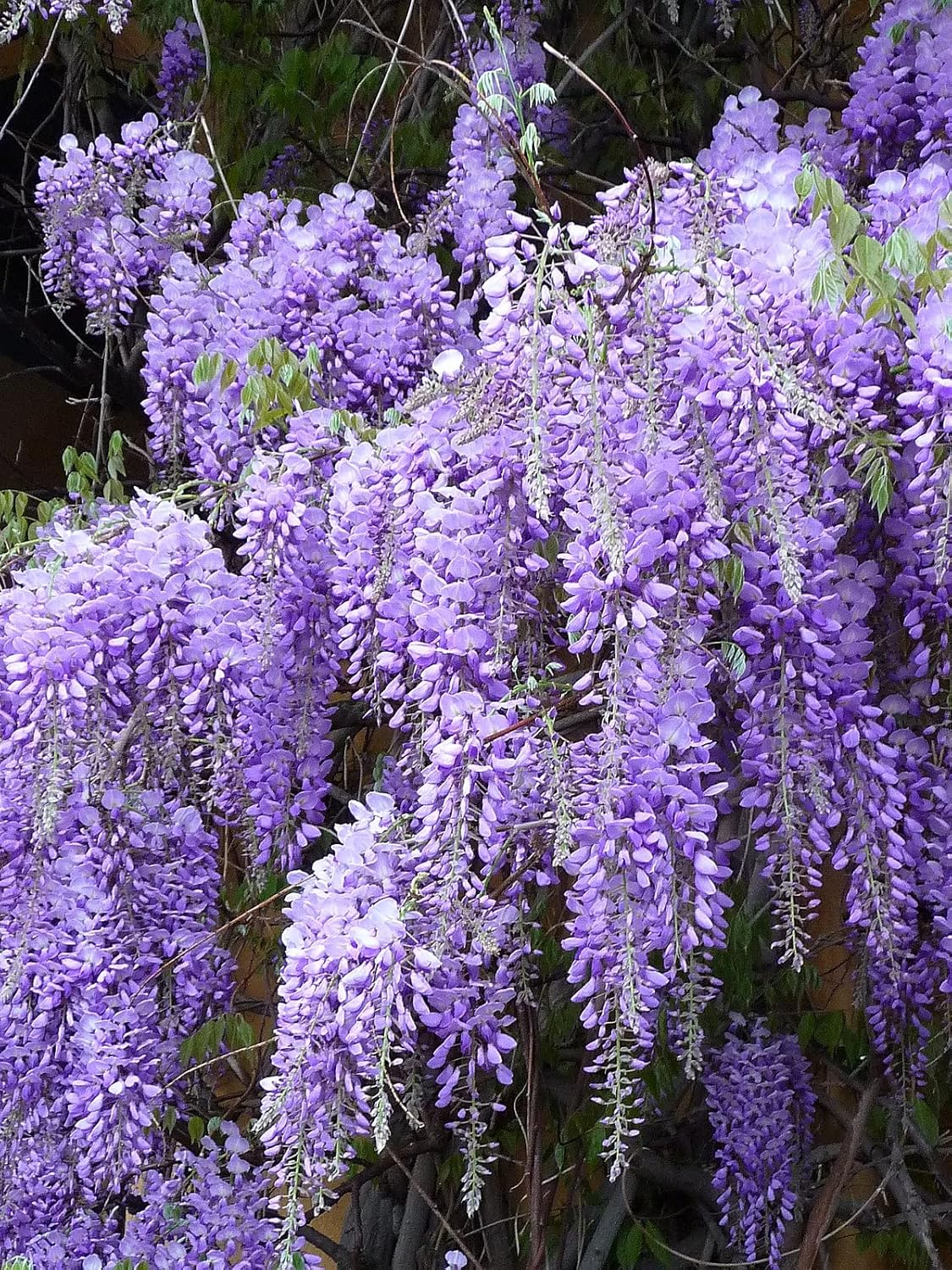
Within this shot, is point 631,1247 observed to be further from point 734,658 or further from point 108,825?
point 734,658

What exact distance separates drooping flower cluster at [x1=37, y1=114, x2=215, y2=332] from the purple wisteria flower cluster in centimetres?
54

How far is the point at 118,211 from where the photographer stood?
8.46ft

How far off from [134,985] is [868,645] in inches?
43.2

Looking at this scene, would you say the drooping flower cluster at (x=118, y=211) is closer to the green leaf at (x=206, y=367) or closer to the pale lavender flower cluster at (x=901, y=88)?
the green leaf at (x=206, y=367)

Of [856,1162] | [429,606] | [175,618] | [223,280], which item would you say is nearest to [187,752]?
[175,618]

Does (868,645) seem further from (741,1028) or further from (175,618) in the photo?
(741,1028)

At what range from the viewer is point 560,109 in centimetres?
307

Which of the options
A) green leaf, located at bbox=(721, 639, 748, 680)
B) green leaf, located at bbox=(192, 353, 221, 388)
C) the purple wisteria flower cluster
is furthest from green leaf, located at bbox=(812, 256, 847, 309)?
green leaf, located at bbox=(192, 353, 221, 388)

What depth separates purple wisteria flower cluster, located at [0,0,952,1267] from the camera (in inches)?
57.8

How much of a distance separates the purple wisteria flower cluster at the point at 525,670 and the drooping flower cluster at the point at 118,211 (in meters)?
0.54

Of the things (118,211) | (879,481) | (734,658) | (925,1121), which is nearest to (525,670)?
(734,658)

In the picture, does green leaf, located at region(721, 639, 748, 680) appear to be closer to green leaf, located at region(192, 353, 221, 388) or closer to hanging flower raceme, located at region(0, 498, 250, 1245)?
hanging flower raceme, located at region(0, 498, 250, 1245)

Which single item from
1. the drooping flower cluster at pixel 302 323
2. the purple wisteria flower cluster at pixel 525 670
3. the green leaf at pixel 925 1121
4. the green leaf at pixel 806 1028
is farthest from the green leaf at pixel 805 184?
the green leaf at pixel 806 1028

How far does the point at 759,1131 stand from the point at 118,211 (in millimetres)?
1978
